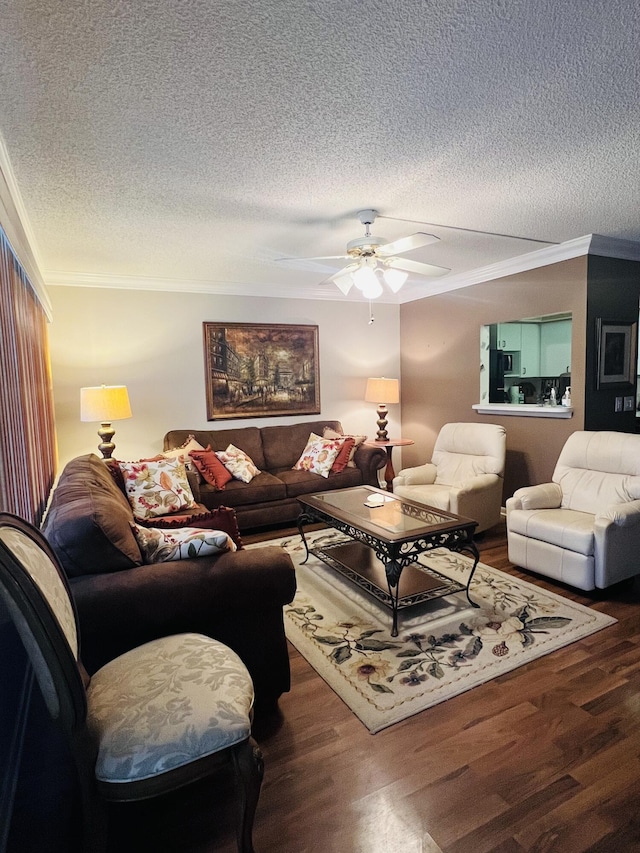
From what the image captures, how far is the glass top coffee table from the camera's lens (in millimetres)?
2650

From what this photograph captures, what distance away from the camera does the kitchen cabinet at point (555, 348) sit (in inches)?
217

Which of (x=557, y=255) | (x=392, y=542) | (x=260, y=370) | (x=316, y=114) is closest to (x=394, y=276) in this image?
(x=316, y=114)

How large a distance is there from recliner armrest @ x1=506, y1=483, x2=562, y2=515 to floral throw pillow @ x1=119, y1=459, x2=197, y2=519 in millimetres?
2535

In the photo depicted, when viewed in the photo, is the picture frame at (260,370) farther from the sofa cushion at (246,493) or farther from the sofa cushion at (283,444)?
the sofa cushion at (246,493)

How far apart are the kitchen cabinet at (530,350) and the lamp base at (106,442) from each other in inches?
186

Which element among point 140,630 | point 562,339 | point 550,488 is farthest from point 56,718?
point 562,339

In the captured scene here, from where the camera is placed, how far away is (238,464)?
4516mm

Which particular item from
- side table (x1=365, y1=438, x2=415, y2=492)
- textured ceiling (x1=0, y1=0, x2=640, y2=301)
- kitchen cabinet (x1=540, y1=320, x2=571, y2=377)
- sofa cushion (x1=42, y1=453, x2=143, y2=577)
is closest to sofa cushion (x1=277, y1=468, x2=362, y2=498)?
side table (x1=365, y1=438, x2=415, y2=492)

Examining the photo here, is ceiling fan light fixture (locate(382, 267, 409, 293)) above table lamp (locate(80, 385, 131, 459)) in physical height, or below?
above

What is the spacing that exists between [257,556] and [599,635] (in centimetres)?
198

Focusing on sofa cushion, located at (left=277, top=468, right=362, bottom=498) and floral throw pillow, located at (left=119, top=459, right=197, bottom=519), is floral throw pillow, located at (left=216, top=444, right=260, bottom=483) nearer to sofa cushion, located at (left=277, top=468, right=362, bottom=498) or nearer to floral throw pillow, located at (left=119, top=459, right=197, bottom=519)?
sofa cushion, located at (left=277, top=468, right=362, bottom=498)

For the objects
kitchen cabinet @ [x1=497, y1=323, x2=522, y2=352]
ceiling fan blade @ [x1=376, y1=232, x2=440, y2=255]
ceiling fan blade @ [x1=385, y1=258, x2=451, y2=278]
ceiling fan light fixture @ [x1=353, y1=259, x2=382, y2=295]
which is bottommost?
kitchen cabinet @ [x1=497, y1=323, x2=522, y2=352]

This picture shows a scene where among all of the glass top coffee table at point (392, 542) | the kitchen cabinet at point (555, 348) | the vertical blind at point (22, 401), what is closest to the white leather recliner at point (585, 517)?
the glass top coffee table at point (392, 542)

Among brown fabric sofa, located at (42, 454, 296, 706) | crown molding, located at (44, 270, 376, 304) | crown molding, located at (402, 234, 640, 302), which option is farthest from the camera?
crown molding, located at (44, 270, 376, 304)
